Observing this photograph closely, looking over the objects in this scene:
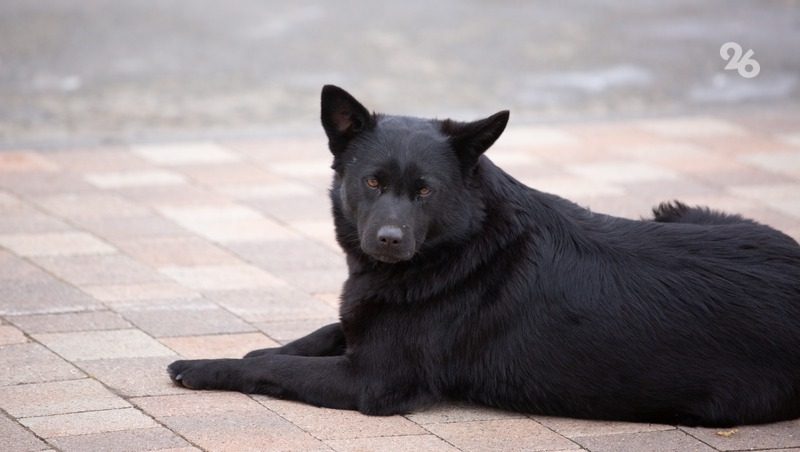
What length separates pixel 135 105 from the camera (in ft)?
32.5

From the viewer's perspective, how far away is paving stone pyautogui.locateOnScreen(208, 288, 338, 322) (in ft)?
19.3

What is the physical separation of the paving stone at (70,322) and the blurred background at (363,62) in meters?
3.37

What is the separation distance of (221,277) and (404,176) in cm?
201

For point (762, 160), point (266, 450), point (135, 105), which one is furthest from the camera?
point (135, 105)

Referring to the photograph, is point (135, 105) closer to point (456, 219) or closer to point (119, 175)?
point (119, 175)

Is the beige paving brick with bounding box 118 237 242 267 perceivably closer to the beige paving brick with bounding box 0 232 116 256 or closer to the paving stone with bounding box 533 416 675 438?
the beige paving brick with bounding box 0 232 116 256

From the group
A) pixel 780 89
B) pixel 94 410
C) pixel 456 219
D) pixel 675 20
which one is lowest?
pixel 94 410

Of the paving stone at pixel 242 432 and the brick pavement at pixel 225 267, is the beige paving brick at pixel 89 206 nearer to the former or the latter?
the brick pavement at pixel 225 267

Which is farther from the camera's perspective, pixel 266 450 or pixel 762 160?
pixel 762 160

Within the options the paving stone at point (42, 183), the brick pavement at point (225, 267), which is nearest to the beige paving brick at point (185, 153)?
the brick pavement at point (225, 267)

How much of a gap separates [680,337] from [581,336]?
35cm

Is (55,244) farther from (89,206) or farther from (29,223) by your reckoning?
(89,206)

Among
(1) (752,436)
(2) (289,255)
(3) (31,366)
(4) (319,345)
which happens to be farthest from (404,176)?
(2) (289,255)

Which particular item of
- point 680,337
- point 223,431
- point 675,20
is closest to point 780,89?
point 675,20
